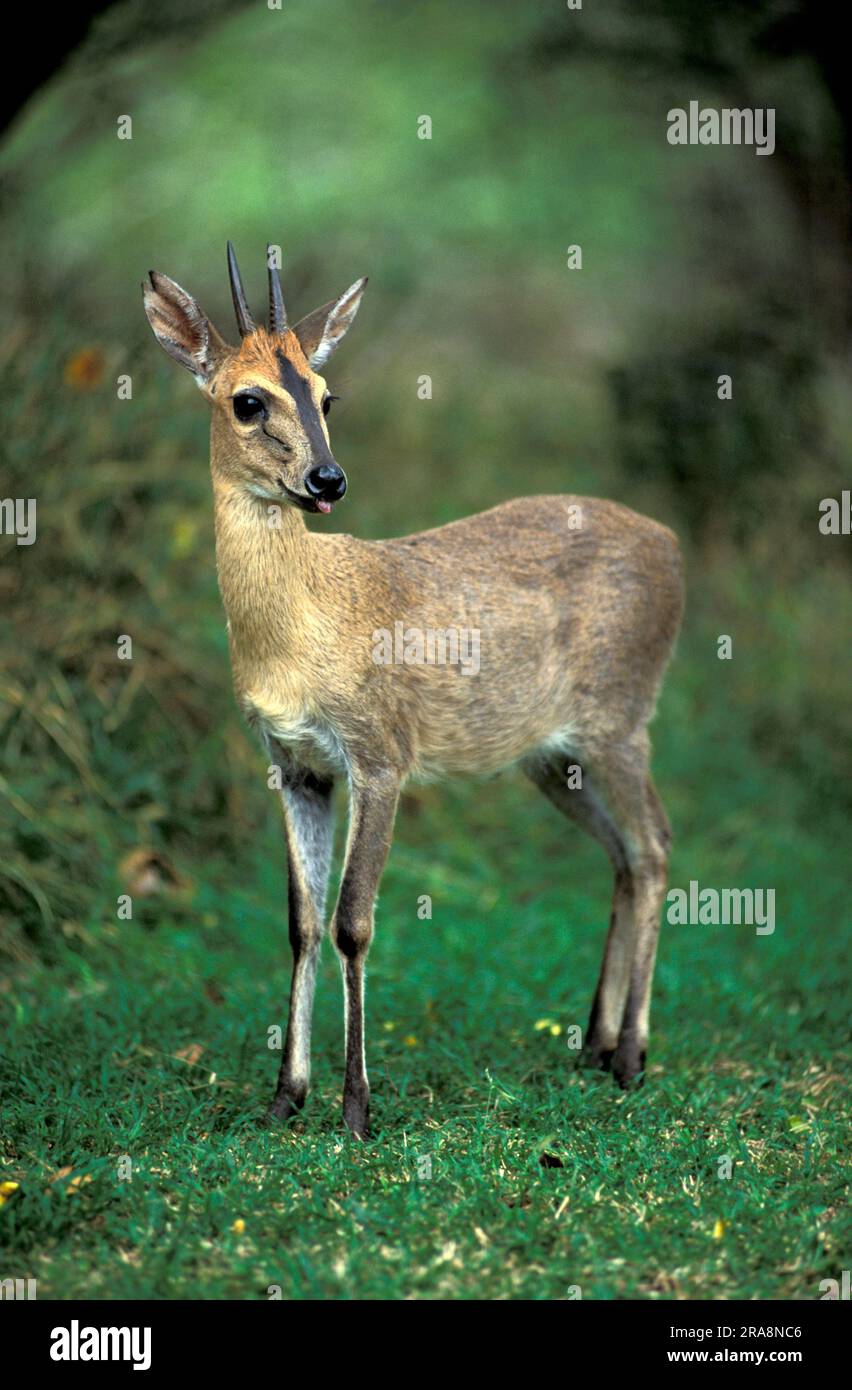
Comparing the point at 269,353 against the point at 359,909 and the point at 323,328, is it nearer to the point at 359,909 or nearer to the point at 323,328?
the point at 323,328

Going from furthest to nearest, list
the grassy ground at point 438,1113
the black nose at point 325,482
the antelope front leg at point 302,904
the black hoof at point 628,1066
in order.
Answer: the black hoof at point 628,1066, the antelope front leg at point 302,904, the black nose at point 325,482, the grassy ground at point 438,1113

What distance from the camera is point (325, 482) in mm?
4875

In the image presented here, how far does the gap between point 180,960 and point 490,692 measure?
1.95 metres

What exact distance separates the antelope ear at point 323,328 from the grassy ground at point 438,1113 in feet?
8.07

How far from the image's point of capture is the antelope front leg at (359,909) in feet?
17.0

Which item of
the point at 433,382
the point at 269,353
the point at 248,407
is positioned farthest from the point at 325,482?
the point at 433,382

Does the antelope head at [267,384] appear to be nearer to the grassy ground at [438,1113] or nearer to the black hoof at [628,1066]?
the grassy ground at [438,1113]

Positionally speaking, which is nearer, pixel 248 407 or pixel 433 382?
pixel 248 407

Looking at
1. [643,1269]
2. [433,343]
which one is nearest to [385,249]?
[433,343]

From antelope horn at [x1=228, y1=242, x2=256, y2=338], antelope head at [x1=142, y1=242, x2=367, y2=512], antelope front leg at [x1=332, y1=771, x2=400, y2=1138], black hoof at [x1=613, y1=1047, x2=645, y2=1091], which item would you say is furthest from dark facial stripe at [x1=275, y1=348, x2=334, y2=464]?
black hoof at [x1=613, y1=1047, x2=645, y2=1091]

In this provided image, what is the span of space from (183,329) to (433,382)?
23.0 feet

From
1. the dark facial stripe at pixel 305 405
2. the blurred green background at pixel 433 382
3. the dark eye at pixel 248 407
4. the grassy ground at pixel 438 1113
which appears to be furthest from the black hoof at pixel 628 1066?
the dark eye at pixel 248 407
